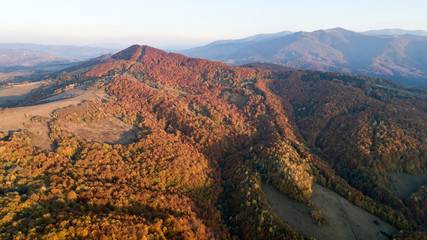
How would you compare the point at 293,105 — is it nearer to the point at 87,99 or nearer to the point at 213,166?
the point at 213,166

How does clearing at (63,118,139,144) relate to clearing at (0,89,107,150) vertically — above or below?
below

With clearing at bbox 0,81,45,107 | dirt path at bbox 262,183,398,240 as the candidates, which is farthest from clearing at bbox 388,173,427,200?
clearing at bbox 0,81,45,107

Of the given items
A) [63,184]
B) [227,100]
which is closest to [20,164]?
[63,184]

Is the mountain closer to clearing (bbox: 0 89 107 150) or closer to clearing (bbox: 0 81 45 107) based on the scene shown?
clearing (bbox: 0 89 107 150)

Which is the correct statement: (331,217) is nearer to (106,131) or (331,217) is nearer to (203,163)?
(203,163)

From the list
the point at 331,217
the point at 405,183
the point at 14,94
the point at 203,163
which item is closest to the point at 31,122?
the point at 203,163

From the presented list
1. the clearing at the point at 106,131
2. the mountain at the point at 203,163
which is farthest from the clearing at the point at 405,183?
the clearing at the point at 106,131

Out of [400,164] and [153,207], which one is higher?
[153,207]
